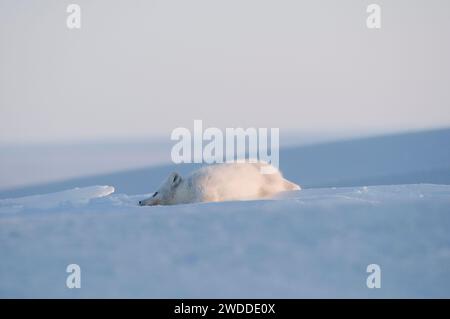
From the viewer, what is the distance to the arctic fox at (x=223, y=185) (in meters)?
8.02

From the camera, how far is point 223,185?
26.3 ft

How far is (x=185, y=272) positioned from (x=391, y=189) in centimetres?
367

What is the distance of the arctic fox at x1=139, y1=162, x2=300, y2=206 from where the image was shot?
8016 millimetres

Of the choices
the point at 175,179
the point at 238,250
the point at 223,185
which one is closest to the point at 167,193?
the point at 175,179

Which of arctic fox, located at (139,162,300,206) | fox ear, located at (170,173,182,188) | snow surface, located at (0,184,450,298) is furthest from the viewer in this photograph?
fox ear, located at (170,173,182,188)

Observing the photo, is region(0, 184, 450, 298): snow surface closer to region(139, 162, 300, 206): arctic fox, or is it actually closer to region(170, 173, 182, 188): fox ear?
region(139, 162, 300, 206): arctic fox

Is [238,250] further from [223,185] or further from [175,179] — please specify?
[175,179]

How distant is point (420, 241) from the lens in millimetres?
4926

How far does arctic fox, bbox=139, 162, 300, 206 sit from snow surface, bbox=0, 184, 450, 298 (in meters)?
2.16

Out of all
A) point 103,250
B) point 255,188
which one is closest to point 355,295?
point 103,250

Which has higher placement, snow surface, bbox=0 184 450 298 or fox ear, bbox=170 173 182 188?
fox ear, bbox=170 173 182 188

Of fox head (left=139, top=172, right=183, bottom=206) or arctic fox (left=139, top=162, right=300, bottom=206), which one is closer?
arctic fox (left=139, top=162, right=300, bottom=206)

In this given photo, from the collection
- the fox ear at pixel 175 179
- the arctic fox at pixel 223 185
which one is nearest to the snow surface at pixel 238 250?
the arctic fox at pixel 223 185

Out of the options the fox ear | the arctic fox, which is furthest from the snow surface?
the fox ear
